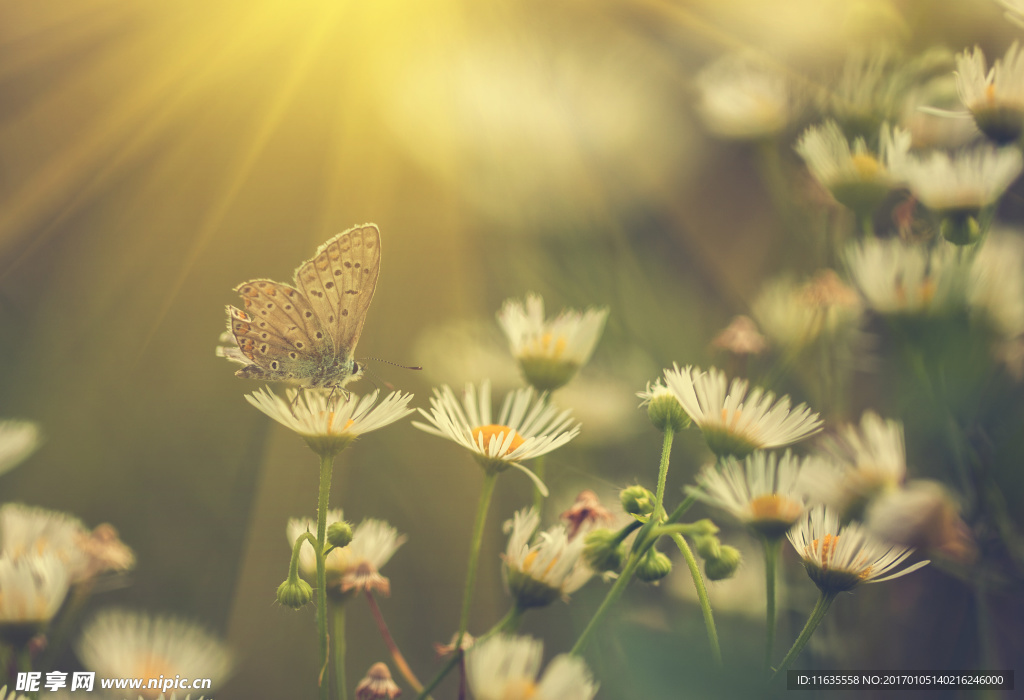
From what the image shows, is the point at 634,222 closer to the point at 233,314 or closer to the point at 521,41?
the point at 521,41

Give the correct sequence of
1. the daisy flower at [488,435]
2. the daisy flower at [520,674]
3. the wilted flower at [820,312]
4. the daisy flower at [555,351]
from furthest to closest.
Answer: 1. the wilted flower at [820,312]
2. the daisy flower at [555,351]
3. the daisy flower at [488,435]
4. the daisy flower at [520,674]

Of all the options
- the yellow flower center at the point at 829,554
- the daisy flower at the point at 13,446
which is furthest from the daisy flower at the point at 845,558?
the daisy flower at the point at 13,446

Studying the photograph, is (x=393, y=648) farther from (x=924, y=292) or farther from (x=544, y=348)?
(x=924, y=292)

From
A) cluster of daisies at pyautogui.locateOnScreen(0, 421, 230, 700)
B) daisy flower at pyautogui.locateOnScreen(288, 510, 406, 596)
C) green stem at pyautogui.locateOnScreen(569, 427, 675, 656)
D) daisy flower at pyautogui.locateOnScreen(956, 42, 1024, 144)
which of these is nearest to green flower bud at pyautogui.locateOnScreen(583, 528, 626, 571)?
green stem at pyautogui.locateOnScreen(569, 427, 675, 656)

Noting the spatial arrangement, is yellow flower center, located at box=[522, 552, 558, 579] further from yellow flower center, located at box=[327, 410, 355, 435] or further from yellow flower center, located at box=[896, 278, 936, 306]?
yellow flower center, located at box=[896, 278, 936, 306]

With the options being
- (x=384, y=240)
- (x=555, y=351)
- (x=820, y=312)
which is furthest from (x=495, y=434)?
(x=384, y=240)

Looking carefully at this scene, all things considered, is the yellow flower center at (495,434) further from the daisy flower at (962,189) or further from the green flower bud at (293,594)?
the daisy flower at (962,189)
